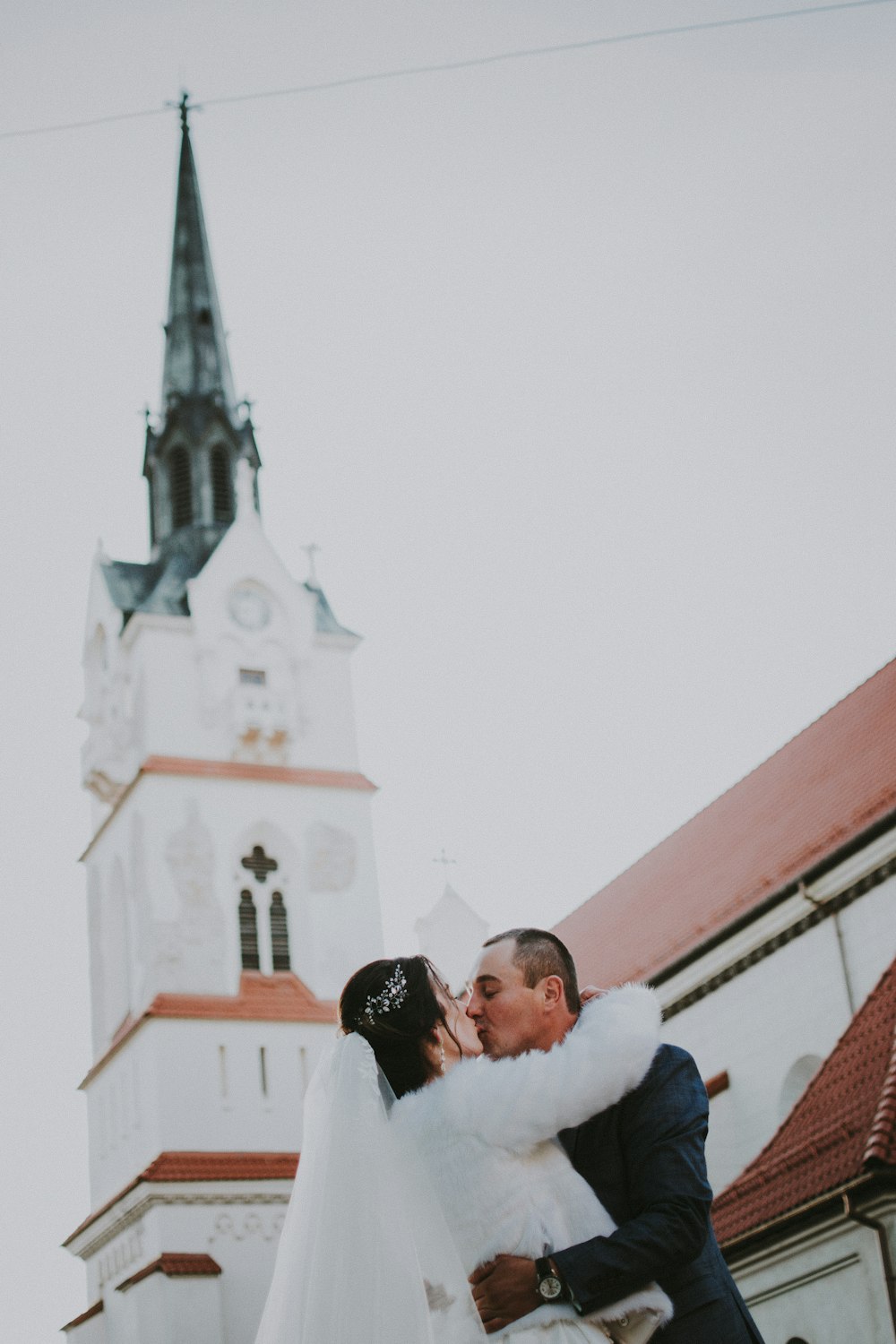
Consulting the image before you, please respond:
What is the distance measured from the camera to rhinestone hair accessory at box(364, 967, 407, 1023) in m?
4.50

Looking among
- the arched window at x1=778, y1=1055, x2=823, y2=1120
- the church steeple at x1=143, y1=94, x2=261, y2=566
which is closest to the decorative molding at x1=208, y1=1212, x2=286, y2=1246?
the arched window at x1=778, y1=1055, x2=823, y2=1120

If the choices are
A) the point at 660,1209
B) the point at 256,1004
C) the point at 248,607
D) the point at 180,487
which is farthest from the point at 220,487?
the point at 660,1209

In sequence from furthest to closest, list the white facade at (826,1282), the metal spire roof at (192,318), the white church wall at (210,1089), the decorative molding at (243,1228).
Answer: the metal spire roof at (192,318)
the white church wall at (210,1089)
the decorative molding at (243,1228)
the white facade at (826,1282)

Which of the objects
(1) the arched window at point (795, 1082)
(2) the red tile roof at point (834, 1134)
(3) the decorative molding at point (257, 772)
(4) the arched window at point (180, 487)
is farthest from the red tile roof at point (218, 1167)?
(4) the arched window at point (180, 487)

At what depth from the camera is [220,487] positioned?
34938 mm

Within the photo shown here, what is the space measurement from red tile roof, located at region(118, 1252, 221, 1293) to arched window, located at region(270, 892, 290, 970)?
5364 millimetres

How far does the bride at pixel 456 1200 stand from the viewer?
405 cm

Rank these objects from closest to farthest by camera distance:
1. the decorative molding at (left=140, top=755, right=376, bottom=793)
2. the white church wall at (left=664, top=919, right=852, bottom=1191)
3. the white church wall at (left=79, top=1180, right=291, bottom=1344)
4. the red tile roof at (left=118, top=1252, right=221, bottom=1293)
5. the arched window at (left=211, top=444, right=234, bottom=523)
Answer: the white church wall at (left=664, top=919, right=852, bottom=1191), the red tile roof at (left=118, top=1252, right=221, bottom=1293), the white church wall at (left=79, top=1180, right=291, bottom=1344), the decorative molding at (left=140, top=755, right=376, bottom=793), the arched window at (left=211, top=444, right=234, bottom=523)

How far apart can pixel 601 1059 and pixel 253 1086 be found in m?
24.3

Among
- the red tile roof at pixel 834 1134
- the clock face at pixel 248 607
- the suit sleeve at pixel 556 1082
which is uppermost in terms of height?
the clock face at pixel 248 607

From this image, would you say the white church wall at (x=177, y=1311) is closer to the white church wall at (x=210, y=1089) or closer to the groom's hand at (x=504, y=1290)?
the white church wall at (x=210, y=1089)

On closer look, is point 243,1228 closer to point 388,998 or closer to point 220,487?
point 220,487

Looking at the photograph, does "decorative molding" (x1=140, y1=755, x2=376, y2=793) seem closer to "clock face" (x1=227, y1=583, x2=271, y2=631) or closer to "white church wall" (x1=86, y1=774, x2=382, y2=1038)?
"white church wall" (x1=86, y1=774, x2=382, y2=1038)

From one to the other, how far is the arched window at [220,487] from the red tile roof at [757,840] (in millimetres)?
12419
